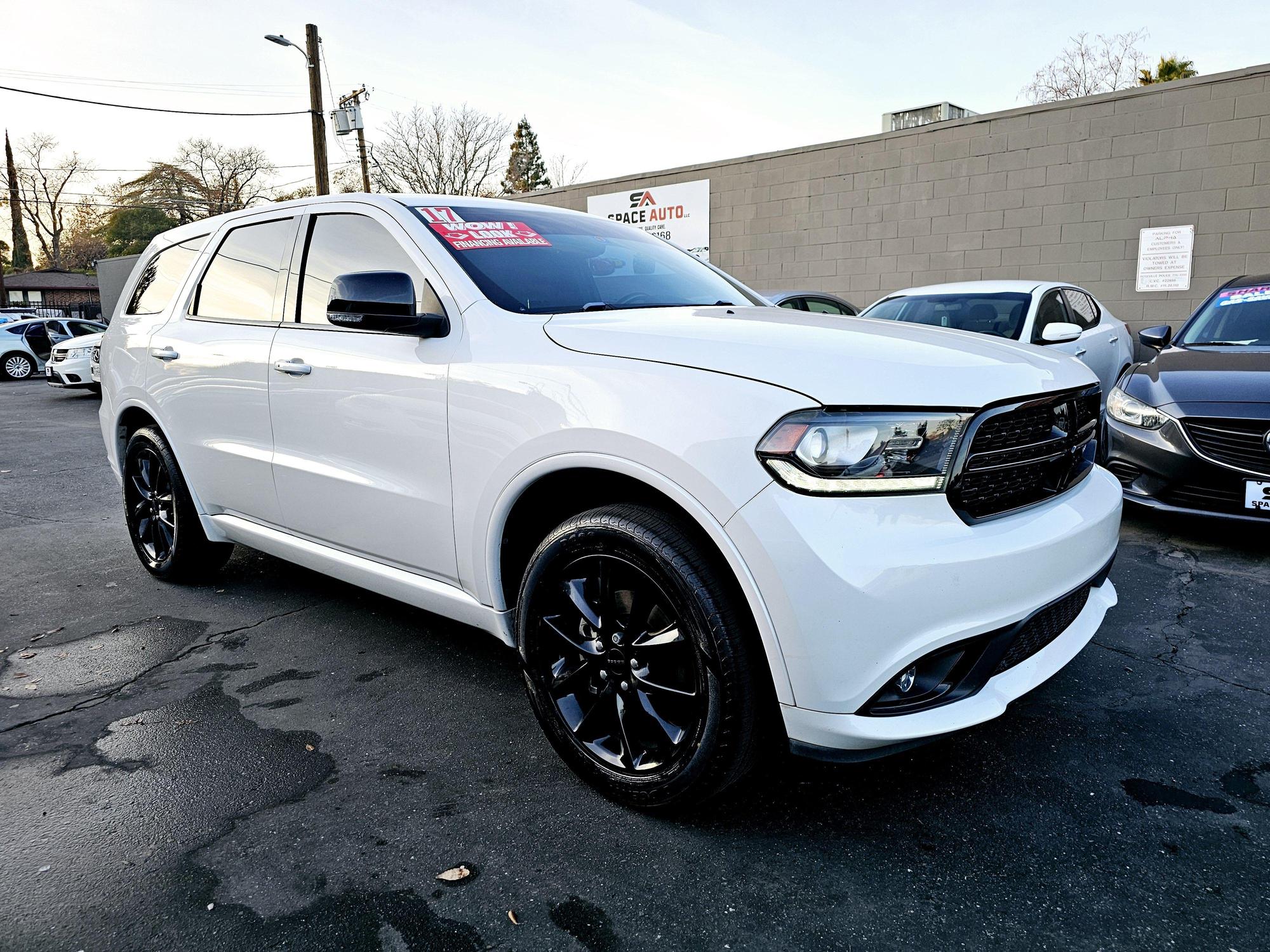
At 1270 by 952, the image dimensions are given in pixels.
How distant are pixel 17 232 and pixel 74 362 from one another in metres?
64.1

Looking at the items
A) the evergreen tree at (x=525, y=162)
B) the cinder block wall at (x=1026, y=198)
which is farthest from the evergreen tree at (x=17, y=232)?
the cinder block wall at (x=1026, y=198)

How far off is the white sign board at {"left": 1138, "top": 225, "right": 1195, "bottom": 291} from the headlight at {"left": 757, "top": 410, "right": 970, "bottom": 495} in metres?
11.7

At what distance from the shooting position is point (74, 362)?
49.6 feet

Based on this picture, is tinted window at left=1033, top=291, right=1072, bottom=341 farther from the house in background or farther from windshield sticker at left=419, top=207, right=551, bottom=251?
the house in background

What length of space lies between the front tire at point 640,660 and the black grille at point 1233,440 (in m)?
3.56

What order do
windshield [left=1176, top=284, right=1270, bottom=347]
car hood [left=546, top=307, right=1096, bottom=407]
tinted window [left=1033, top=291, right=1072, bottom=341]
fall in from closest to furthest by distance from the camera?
car hood [left=546, top=307, right=1096, bottom=407] < windshield [left=1176, top=284, right=1270, bottom=347] < tinted window [left=1033, top=291, right=1072, bottom=341]

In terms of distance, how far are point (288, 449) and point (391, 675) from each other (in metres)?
0.93

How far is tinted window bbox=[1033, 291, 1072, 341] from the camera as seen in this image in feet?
22.0

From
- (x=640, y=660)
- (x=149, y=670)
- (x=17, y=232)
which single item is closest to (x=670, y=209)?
(x=149, y=670)

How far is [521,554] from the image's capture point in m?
2.67

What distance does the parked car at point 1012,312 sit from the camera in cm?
675

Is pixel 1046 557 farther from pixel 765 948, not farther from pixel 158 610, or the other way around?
pixel 158 610

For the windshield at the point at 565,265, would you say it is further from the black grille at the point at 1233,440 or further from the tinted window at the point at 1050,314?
the tinted window at the point at 1050,314

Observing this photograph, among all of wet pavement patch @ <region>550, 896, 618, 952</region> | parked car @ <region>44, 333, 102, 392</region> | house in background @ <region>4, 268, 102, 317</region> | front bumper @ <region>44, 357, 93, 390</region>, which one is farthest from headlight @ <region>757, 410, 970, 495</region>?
house in background @ <region>4, 268, 102, 317</region>
